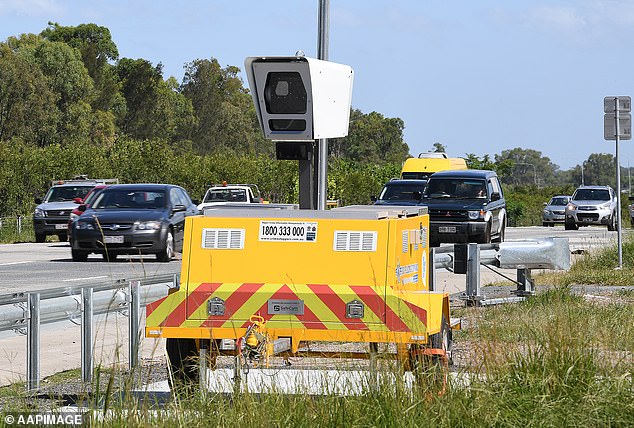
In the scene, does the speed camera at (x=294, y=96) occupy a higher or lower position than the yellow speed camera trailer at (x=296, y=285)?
higher

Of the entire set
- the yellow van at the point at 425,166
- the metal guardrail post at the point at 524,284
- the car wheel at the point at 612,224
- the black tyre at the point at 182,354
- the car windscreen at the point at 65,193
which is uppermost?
the yellow van at the point at 425,166

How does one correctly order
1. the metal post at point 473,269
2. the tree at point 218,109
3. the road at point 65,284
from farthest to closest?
the tree at point 218,109, the metal post at point 473,269, the road at point 65,284

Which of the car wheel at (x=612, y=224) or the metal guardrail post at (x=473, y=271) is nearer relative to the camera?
the metal guardrail post at (x=473, y=271)

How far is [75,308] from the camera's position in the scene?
1068 centimetres

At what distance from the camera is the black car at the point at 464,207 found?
1180 inches

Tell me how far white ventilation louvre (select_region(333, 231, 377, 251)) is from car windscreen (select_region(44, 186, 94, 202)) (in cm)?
3031

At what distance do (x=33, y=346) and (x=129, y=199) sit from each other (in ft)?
55.2

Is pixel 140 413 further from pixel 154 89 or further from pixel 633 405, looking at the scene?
pixel 154 89

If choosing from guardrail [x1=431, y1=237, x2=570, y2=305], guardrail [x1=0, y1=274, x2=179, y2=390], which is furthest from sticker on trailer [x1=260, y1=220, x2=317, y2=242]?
guardrail [x1=431, y1=237, x2=570, y2=305]

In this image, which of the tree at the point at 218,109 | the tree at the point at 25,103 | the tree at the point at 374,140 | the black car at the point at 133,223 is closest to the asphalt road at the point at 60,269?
the black car at the point at 133,223

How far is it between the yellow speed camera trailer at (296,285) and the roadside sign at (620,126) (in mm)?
16744

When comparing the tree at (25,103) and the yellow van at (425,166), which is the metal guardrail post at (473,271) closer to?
the yellow van at (425,166)

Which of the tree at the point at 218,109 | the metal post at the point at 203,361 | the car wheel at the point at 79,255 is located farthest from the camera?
the tree at the point at 218,109

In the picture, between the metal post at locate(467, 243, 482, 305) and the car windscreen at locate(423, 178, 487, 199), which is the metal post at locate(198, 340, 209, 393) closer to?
the metal post at locate(467, 243, 482, 305)
